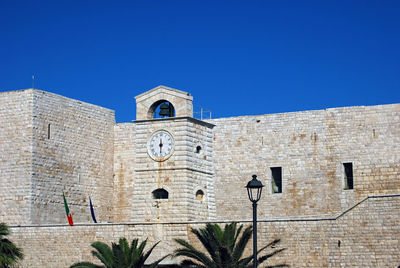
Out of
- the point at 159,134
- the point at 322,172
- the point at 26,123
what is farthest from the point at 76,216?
the point at 322,172

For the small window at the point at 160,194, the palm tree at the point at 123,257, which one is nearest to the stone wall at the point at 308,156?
the small window at the point at 160,194

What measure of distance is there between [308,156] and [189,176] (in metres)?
6.16

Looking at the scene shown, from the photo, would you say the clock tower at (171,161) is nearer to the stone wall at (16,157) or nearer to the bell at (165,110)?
the bell at (165,110)

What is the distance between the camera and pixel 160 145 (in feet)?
85.9

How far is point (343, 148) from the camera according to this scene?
29406mm

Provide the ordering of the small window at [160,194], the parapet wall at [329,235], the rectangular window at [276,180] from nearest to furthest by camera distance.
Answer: the parapet wall at [329,235], the small window at [160,194], the rectangular window at [276,180]

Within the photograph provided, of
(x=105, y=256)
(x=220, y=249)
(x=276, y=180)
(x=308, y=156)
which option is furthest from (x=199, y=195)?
(x=308, y=156)

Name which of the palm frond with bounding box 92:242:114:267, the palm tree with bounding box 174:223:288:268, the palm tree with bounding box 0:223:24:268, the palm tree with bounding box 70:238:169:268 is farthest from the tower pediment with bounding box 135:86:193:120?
the palm tree with bounding box 0:223:24:268

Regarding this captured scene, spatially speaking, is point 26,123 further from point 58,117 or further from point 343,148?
point 343,148

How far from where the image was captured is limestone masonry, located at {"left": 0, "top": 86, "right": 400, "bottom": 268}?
23.6 meters

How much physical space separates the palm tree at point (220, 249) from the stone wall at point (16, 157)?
806 cm

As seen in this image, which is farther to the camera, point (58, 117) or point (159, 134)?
point (58, 117)

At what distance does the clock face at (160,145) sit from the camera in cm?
2598

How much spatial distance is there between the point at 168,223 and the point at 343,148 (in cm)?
769
